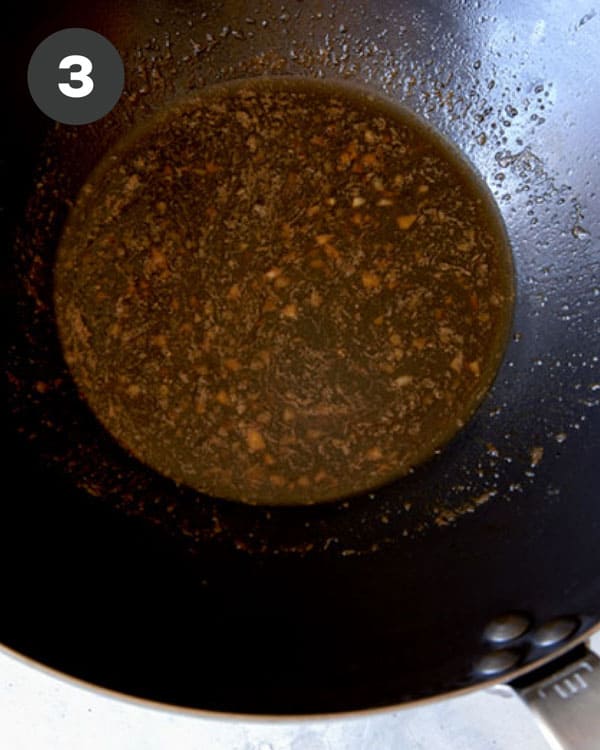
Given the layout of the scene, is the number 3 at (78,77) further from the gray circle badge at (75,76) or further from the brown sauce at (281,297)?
the brown sauce at (281,297)

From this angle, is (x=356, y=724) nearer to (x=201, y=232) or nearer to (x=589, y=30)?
(x=201, y=232)

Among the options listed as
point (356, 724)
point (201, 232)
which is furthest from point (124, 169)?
point (356, 724)

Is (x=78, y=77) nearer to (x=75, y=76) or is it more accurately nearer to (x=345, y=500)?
(x=75, y=76)

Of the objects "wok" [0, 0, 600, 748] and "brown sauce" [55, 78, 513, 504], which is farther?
"brown sauce" [55, 78, 513, 504]

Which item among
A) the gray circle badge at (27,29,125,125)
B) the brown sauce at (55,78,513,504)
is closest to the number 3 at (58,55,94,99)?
the gray circle badge at (27,29,125,125)

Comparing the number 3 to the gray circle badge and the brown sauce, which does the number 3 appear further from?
the brown sauce

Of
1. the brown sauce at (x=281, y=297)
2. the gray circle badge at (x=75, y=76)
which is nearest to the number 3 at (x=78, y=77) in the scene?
the gray circle badge at (x=75, y=76)

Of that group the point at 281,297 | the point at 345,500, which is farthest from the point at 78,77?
the point at 345,500
